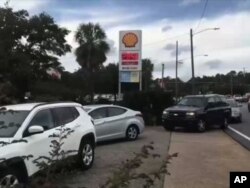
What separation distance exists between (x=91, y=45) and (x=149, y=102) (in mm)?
31294

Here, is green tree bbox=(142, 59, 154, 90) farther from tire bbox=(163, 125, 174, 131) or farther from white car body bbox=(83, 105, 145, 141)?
white car body bbox=(83, 105, 145, 141)

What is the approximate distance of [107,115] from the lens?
19828mm

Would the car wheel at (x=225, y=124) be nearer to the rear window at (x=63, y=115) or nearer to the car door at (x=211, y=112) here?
the car door at (x=211, y=112)

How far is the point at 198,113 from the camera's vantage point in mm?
26438

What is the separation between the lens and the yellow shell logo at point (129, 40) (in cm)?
3550

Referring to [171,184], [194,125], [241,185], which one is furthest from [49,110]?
[194,125]

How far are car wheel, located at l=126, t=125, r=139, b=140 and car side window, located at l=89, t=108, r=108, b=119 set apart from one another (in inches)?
58.6

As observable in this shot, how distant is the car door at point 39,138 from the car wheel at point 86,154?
1446 millimetres

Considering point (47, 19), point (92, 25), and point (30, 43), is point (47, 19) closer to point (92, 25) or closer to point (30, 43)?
point (30, 43)

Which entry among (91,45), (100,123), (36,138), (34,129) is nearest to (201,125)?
(100,123)

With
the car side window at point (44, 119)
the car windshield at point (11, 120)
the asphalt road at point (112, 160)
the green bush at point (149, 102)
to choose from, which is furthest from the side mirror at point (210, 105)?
the car windshield at point (11, 120)

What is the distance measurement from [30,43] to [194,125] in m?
34.0

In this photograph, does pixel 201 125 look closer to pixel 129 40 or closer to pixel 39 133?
pixel 129 40

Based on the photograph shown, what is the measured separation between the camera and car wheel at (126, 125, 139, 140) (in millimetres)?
20828
